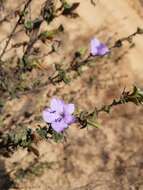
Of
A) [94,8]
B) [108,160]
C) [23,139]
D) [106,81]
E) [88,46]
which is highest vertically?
[94,8]

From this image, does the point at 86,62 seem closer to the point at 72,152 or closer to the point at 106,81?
the point at 106,81

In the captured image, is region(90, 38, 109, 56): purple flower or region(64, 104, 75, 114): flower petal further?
region(90, 38, 109, 56): purple flower

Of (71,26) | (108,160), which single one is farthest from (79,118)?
(71,26)

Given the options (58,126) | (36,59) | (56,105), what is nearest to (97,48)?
(36,59)

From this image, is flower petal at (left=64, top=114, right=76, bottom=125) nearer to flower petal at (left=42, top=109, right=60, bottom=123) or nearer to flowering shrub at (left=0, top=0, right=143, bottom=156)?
flower petal at (left=42, top=109, right=60, bottom=123)

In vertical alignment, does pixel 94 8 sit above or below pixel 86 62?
above

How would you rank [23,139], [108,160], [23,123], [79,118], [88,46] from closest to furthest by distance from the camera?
[79,118]
[23,139]
[108,160]
[23,123]
[88,46]

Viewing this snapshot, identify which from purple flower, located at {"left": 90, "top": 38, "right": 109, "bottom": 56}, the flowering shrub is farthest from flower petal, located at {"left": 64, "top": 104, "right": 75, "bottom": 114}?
purple flower, located at {"left": 90, "top": 38, "right": 109, "bottom": 56}

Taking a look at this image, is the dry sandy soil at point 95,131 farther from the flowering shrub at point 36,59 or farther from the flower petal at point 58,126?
the flower petal at point 58,126
